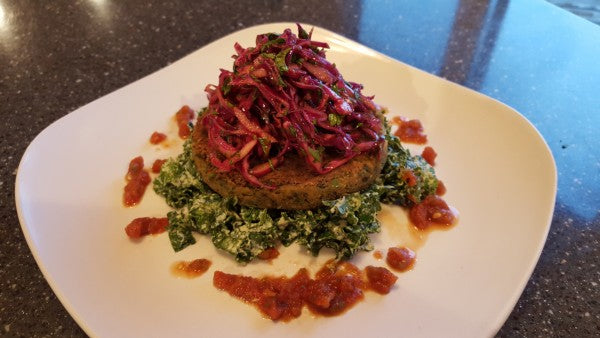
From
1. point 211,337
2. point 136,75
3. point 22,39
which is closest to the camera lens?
point 211,337

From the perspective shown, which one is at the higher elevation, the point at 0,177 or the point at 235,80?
the point at 235,80

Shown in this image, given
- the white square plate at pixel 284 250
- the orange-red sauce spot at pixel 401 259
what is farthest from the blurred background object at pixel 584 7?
the orange-red sauce spot at pixel 401 259

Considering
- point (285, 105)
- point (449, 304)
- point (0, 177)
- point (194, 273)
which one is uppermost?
point (285, 105)

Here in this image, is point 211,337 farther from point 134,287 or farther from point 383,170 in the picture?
point 383,170

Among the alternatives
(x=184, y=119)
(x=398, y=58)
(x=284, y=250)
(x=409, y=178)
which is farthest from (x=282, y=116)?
(x=398, y=58)

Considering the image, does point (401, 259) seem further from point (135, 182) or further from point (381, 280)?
point (135, 182)

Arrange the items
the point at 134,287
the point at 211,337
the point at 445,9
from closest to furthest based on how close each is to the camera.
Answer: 1. the point at 211,337
2. the point at 134,287
3. the point at 445,9

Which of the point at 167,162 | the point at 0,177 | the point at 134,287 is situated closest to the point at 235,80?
the point at 167,162

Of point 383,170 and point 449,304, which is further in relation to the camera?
point 383,170

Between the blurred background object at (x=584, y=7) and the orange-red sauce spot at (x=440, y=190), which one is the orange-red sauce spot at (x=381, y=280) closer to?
the orange-red sauce spot at (x=440, y=190)
